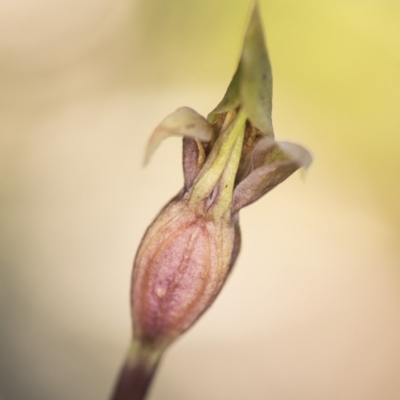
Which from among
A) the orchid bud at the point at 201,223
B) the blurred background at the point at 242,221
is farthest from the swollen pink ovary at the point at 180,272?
the blurred background at the point at 242,221

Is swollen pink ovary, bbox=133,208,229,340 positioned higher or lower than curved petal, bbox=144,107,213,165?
lower

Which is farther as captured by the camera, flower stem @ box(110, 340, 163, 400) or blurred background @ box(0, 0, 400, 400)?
blurred background @ box(0, 0, 400, 400)

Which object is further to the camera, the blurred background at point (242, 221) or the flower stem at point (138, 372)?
the blurred background at point (242, 221)

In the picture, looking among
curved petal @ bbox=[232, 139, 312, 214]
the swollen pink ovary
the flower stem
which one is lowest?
the flower stem

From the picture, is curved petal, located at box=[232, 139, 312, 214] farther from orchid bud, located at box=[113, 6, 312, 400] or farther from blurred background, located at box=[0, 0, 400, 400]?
blurred background, located at box=[0, 0, 400, 400]

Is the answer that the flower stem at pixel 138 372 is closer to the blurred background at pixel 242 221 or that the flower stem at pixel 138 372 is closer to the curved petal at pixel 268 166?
the curved petal at pixel 268 166

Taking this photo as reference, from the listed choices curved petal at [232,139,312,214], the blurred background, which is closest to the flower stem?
curved petal at [232,139,312,214]

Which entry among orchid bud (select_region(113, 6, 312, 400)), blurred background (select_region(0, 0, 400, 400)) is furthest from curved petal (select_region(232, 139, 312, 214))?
blurred background (select_region(0, 0, 400, 400))
